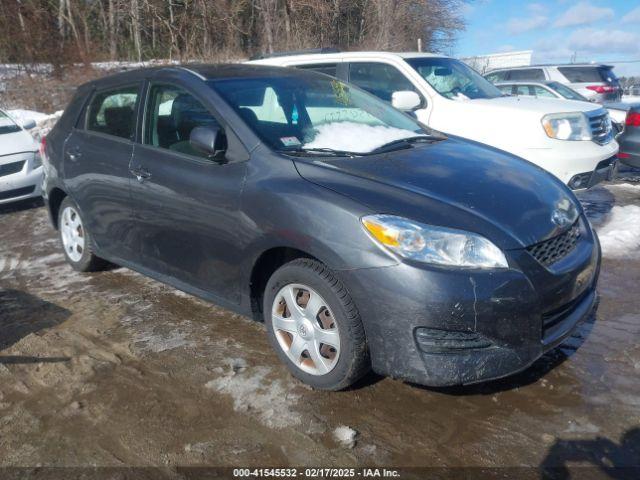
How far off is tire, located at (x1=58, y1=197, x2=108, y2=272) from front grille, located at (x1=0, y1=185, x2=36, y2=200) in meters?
2.81

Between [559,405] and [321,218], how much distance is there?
1536 mm

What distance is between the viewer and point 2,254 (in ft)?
19.3

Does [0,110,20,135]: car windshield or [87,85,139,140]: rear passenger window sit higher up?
[87,85,139,140]: rear passenger window

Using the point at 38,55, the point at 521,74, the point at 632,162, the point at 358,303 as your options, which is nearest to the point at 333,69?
the point at 632,162

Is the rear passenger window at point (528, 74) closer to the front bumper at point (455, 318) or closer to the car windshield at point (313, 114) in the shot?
the car windshield at point (313, 114)

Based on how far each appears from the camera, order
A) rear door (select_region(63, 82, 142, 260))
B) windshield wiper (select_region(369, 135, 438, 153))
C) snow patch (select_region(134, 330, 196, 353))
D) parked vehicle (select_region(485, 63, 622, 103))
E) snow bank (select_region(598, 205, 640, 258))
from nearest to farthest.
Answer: windshield wiper (select_region(369, 135, 438, 153)) → snow patch (select_region(134, 330, 196, 353)) → rear door (select_region(63, 82, 142, 260)) → snow bank (select_region(598, 205, 640, 258)) → parked vehicle (select_region(485, 63, 622, 103))

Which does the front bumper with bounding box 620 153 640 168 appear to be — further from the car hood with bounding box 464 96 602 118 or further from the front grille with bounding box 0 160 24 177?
the front grille with bounding box 0 160 24 177

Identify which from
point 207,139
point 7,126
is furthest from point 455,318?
point 7,126

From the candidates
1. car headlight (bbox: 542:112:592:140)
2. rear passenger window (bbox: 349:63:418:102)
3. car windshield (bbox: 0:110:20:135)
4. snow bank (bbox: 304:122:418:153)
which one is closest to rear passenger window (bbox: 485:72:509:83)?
rear passenger window (bbox: 349:63:418:102)

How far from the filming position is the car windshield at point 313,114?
3.51 metres

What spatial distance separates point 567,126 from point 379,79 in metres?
2.19

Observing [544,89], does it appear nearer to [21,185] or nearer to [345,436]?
[21,185]

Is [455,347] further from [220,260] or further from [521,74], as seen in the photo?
[521,74]

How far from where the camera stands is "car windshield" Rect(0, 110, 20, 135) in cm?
848
